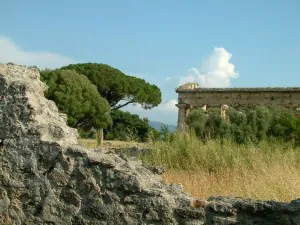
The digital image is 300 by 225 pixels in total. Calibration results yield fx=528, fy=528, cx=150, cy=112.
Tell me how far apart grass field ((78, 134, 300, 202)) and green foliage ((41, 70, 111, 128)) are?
17.2 metres

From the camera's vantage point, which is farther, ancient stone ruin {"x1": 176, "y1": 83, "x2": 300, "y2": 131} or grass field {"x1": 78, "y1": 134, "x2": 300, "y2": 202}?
ancient stone ruin {"x1": 176, "y1": 83, "x2": 300, "y2": 131}

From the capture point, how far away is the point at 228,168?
11414mm

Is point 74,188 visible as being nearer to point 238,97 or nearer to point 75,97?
point 75,97

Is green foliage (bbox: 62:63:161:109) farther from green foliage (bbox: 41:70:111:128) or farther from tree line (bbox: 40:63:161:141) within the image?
green foliage (bbox: 41:70:111:128)

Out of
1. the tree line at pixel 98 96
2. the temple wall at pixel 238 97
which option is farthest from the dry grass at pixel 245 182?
the temple wall at pixel 238 97

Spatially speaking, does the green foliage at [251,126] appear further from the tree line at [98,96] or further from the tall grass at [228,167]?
the tree line at [98,96]

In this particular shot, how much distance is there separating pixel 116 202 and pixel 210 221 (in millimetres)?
906

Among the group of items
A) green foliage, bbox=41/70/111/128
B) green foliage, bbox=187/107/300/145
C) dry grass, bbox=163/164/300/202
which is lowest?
dry grass, bbox=163/164/300/202

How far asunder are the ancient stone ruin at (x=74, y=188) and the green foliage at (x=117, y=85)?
33042 mm

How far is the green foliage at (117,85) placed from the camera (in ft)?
127

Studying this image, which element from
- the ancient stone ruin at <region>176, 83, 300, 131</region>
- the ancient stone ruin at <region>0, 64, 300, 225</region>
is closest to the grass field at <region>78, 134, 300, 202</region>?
the ancient stone ruin at <region>0, 64, 300, 225</region>

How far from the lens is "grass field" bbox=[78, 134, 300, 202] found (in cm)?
862

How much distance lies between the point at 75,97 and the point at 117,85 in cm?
880

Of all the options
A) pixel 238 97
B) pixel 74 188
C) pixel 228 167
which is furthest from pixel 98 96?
pixel 74 188
